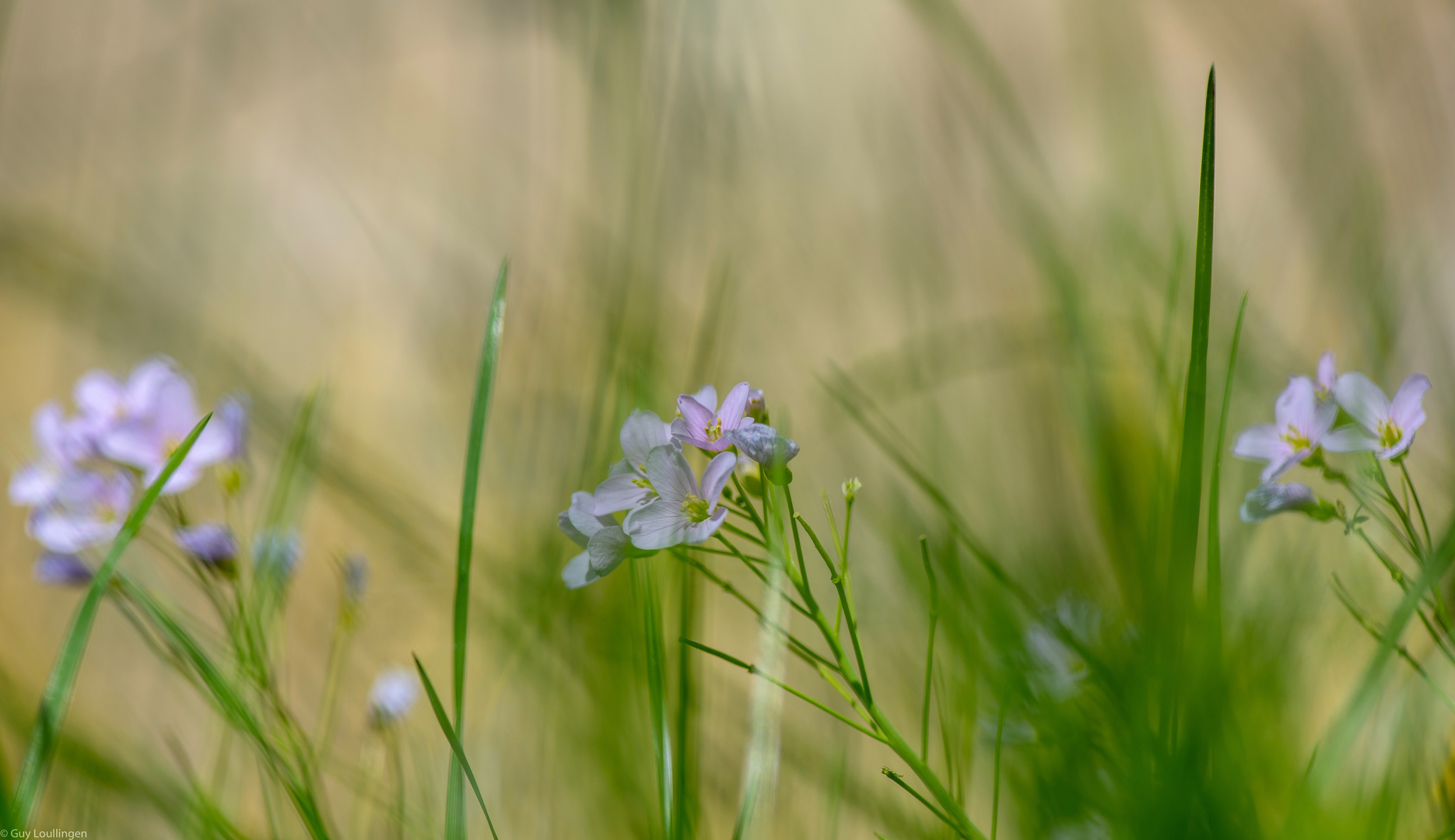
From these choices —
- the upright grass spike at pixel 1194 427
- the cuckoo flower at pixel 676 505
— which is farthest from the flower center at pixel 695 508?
the upright grass spike at pixel 1194 427

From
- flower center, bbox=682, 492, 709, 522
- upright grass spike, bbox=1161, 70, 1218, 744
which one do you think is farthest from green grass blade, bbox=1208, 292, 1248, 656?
flower center, bbox=682, 492, 709, 522

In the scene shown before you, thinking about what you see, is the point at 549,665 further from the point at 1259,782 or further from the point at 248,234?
the point at 248,234

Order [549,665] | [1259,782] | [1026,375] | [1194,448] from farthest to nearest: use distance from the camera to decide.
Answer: [1026,375] → [549,665] → [1259,782] → [1194,448]

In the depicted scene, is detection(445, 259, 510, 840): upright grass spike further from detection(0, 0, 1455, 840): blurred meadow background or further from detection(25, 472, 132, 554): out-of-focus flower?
detection(25, 472, 132, 554): out-of-focus flower

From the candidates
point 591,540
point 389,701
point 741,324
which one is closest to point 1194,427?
point 591,540

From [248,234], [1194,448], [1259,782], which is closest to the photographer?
[1194,448]

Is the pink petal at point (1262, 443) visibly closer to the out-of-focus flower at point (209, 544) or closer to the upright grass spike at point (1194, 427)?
the upright grass spike at point (1194, 427)

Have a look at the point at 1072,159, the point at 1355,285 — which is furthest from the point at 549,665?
the point at 1072,159
